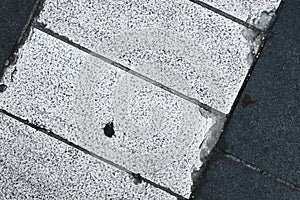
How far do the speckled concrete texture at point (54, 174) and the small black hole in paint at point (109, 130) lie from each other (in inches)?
6.4

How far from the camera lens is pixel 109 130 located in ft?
8.59

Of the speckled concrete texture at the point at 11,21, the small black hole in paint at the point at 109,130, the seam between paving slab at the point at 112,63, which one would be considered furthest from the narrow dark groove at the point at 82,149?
Answer: the speckled concrete texture at the point at 11,21

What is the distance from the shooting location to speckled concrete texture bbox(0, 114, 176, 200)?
8.54 feet

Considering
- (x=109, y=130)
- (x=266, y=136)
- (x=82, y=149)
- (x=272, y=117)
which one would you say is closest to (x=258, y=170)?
(x=266, y=136)

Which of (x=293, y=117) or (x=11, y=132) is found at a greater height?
(x=293, y=117)

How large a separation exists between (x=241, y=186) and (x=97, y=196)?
0.81m

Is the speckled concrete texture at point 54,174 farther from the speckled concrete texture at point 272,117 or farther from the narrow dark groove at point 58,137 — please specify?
the speckled concrete texture at point 272,117

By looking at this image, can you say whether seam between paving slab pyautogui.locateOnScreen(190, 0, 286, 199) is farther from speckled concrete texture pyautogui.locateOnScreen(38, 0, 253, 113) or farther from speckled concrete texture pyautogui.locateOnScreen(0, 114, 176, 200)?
speckled concrete texture pyautogui.locateOnScreen(0, 114, 176, 200)

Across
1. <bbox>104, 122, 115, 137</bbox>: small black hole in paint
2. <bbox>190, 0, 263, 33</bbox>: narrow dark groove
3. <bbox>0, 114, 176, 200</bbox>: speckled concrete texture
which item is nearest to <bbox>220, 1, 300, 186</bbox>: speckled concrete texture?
<bbox>190, 0, 263, 33</bbox>: narrow dark groove

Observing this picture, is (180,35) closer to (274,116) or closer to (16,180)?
(274,116)

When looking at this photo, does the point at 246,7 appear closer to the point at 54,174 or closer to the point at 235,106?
the point at 235,106

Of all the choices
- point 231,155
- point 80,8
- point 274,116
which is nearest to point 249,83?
point 274,116

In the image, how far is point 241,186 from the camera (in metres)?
2.60

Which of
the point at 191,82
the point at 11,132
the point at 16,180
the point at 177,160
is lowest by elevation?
the point at 16,180
